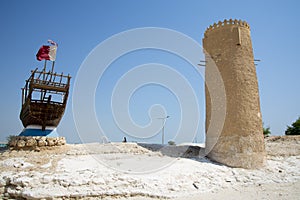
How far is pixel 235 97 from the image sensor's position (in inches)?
468

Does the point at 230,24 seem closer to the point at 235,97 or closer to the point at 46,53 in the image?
the point at 235,97

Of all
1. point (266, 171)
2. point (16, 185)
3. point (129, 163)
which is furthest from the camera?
point (266, 171)

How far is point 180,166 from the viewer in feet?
32.9

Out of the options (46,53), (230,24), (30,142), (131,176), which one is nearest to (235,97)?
(230,24)

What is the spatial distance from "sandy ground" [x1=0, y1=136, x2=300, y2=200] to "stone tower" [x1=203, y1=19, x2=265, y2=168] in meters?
0.79

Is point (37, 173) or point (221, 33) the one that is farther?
point (221, 33)

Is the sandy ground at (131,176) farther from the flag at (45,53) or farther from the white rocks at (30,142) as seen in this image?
the flag at (45,53)

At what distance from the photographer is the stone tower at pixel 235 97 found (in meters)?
11.4

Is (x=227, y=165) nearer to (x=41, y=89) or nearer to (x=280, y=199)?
(x=280, y=199)

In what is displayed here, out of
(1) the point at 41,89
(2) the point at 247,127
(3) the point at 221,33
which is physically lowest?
(2) the point at 247,127

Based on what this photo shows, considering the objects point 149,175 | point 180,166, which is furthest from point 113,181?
point 180,166

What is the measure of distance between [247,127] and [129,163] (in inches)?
239

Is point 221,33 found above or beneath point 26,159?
above

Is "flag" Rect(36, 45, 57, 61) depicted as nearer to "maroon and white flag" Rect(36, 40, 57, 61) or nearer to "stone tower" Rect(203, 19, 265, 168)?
"maroon and white flag" Rect(36, 40, 57, 61)
